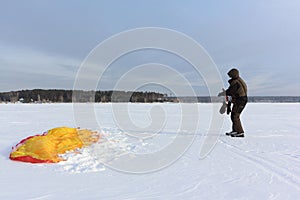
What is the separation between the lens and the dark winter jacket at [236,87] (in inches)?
265

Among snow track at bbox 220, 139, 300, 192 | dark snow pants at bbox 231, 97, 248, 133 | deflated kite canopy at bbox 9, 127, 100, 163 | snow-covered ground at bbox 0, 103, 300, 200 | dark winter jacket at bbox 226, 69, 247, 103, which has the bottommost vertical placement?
snow-covered ground at bbox 0, 103, 300, 200

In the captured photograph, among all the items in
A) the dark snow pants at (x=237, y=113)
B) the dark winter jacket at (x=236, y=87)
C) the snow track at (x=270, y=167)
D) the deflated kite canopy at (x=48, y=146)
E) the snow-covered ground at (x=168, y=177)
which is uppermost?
the dark winter jacket at (x=236, y=87)

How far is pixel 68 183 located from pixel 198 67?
4772mm

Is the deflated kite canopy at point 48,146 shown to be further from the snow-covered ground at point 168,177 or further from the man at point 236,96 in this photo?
the man at point 236,96

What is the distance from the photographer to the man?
21.8ft

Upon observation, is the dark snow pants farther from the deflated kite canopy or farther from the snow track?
the deflated kite canopy

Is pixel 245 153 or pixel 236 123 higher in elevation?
pixel 236 123

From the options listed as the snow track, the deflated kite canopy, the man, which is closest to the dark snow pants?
the man

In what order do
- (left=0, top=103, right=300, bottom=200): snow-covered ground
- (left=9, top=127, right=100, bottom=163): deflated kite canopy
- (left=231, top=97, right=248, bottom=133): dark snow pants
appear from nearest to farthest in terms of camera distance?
(left=0, top=103, right=300, bottom=200): snow-covered ground, (left=9, top=127, right=100, bottom=163): deflated kite canopy, (left=231, top=97, right=248, bottom=133): dark snow pants

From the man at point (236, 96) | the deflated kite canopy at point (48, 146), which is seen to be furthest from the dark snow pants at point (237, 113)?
the deflated kite canopy at point (48, 146)

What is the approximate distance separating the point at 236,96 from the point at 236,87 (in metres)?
0.25

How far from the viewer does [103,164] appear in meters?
3.96

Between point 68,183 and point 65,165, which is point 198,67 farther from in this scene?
point 68,183

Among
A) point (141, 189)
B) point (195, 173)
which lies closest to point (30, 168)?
point (141, 189)
